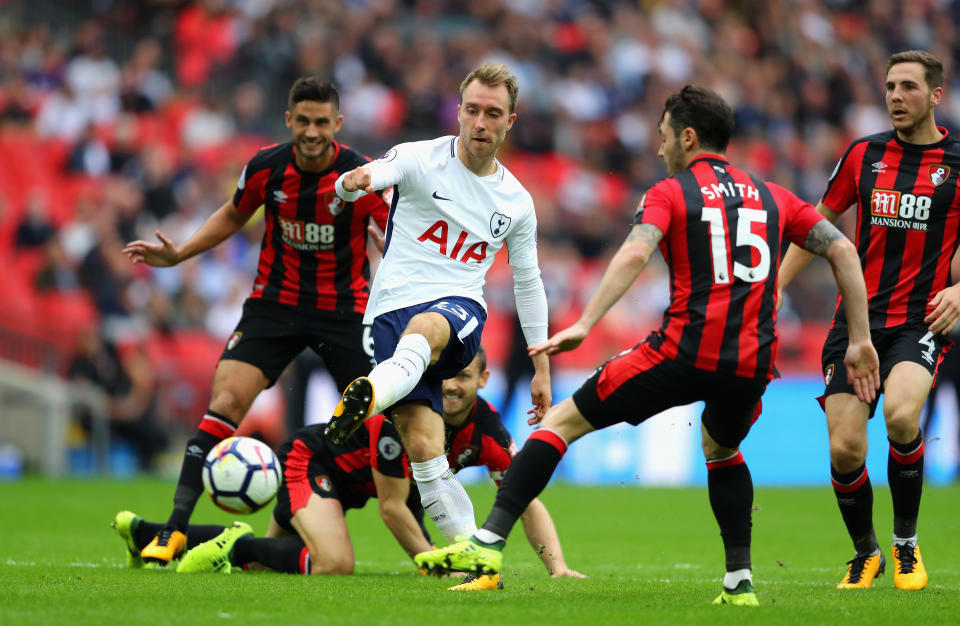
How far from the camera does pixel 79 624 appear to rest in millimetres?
4371

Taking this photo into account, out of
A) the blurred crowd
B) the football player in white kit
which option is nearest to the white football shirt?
the football player in white kit

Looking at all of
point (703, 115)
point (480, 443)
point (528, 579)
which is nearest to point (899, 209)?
point (703, 115)

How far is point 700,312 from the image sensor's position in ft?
16.4

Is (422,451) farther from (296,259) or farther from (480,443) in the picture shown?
(296,259)

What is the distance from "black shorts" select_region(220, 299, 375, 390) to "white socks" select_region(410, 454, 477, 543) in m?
1.86

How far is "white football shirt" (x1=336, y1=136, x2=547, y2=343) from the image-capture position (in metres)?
5.80

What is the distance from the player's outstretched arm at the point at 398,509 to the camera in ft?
22.4

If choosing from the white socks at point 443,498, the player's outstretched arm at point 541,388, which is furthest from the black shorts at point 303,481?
the player's outstretched arm at point 541,388

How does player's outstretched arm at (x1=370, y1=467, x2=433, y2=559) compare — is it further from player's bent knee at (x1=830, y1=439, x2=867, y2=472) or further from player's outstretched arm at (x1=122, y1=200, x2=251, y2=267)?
player's bent knee at (x1=830, y1=439, x2=867, y2=472)

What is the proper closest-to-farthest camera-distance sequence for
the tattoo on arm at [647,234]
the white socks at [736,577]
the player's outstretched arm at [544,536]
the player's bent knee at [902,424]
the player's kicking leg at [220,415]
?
the tattoo on arm at [647,234], the white socks at [736,577], the player's bent knee at [902,424], the player's outstretched arm at [544,536], the player's kicking leg at [220,415]

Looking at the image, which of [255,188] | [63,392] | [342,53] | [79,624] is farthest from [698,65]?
[79,624]

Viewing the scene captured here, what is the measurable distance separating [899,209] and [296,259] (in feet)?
11.4

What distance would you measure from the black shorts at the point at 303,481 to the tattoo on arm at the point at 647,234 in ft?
10.3

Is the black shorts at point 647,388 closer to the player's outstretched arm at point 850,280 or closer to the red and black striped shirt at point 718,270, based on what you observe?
the red and black striped shirt at point 718,270
